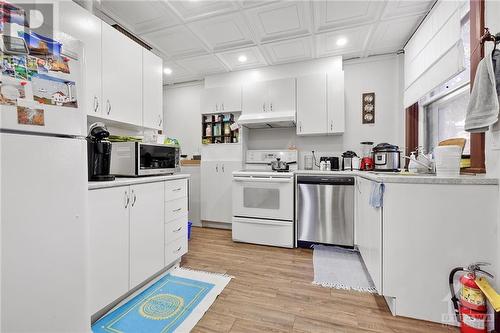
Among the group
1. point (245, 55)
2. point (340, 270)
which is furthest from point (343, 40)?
point (340, 270)

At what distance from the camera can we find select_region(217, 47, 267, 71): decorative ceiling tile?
3068mm

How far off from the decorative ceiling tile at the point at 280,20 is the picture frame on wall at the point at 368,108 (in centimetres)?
137

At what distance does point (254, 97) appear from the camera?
3.40m

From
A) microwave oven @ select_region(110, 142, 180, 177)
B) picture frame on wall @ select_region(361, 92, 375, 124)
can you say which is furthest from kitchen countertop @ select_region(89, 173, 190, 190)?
picture frame on wall @ select_region(361, 92, 375, 124)

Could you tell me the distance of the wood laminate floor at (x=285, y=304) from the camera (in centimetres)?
142

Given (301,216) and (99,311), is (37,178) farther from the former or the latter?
(301,216)

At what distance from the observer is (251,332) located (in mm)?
1370

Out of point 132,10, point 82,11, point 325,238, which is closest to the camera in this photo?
point 82,11

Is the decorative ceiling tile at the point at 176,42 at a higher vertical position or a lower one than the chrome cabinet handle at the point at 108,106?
higher

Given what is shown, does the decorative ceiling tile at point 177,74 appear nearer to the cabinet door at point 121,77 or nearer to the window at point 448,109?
the cabinet door at point 121,77

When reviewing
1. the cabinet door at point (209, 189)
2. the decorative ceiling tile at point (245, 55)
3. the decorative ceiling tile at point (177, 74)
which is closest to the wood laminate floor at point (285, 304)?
the cabinet door at point (209, 189)

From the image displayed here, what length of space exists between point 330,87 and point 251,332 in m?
2.98

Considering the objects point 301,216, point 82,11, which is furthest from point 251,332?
point 82,11

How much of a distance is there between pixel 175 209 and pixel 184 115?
2.67m
